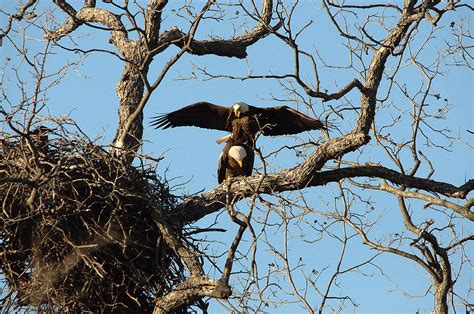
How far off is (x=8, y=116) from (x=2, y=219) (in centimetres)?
84

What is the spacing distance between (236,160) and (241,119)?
0.40 metres

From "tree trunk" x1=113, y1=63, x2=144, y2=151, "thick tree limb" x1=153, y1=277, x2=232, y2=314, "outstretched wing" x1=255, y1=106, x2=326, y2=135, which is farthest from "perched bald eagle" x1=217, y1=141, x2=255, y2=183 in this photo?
"thick tree limb" x1=153, y1=277, x2=232, y2=314

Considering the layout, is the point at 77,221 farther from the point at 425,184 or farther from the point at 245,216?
the point at 425,184

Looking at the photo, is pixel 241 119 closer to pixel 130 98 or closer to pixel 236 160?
pixel 236 160

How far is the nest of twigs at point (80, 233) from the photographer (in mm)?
6391

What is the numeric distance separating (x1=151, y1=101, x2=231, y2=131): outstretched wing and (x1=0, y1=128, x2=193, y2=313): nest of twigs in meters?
1.99

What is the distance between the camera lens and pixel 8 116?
595 centimetres

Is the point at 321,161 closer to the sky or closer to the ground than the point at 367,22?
closer to the ground

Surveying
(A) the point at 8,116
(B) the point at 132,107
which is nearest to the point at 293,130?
(B) the point at 132,107

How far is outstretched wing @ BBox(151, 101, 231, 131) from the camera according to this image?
870 cm

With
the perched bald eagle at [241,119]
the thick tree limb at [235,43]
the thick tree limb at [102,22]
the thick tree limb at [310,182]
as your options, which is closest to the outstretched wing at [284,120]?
the perched bald eagle at [241,119]

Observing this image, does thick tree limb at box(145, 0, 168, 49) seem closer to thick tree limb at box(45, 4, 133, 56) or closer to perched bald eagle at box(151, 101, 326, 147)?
thick tree limb at box(45, 4, 133, 56)

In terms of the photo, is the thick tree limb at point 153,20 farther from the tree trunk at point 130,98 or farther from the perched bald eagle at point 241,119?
the perched bald eagle at point 241,119

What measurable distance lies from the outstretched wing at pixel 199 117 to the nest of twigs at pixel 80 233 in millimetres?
1989
